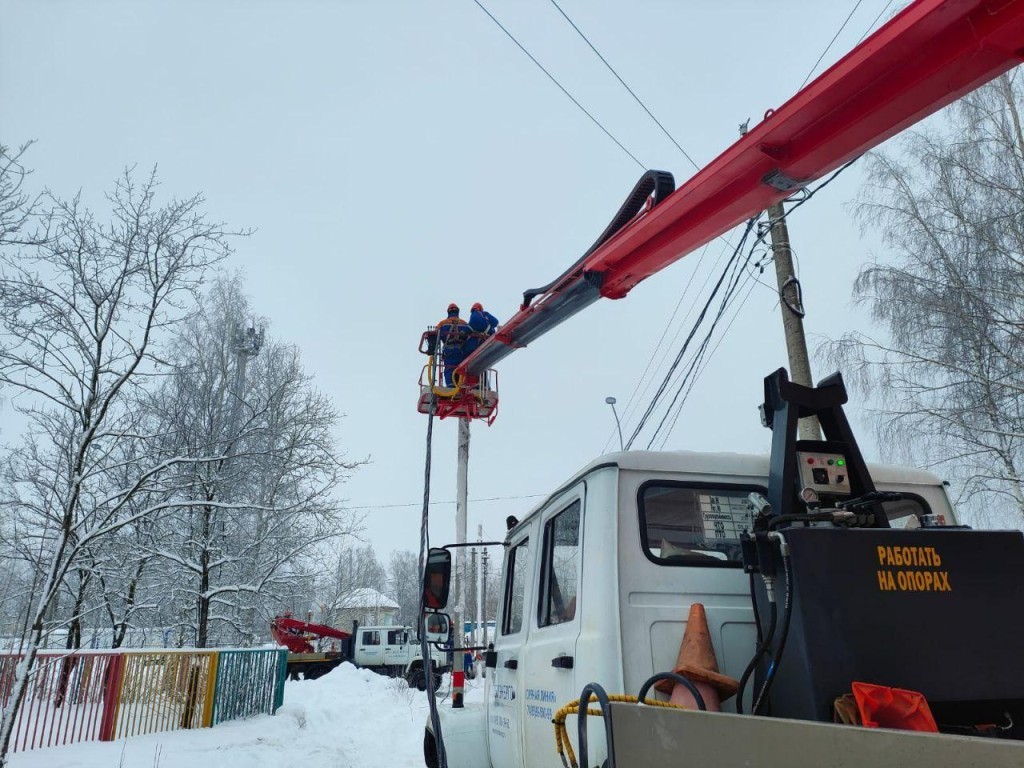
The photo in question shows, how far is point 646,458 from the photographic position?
313 centimetres

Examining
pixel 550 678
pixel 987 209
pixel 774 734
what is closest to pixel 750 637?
pixel 550 678

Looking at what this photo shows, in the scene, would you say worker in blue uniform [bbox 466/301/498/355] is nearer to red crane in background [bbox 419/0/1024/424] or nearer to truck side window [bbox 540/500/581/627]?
red crane in background [bbox 419/0/1024/424]

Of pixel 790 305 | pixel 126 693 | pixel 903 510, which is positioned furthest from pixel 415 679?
pixel 903 510

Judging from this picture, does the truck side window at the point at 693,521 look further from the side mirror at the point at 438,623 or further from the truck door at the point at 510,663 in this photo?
the side mirror at the point at 438,623

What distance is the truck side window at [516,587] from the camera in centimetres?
406

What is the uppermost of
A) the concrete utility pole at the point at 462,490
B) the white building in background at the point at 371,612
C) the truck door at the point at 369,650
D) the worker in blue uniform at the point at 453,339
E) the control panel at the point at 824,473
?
the worker in blue uniform at the point at 453,339

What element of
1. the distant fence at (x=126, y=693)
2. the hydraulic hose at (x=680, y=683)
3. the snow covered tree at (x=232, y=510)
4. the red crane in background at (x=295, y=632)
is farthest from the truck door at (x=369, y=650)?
the hydraulic hose at (x=680, y=683)

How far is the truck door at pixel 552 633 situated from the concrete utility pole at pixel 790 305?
4.99 m

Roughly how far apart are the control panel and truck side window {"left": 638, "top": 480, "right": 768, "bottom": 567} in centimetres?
41

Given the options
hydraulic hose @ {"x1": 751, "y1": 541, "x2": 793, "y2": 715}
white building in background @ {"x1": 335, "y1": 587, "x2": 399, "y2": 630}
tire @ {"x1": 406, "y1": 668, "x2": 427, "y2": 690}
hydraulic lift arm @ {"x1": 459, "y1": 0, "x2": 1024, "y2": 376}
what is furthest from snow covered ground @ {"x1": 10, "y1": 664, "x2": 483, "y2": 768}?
white building in background @ {"x1": 335, "y1": 587, "x2": 399, "y2": 630}

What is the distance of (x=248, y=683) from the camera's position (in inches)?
488

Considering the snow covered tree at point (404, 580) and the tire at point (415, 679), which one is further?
the snow covered tree at point (404, 580)

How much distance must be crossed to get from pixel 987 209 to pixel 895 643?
15592mm

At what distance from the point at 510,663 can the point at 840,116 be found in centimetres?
377
